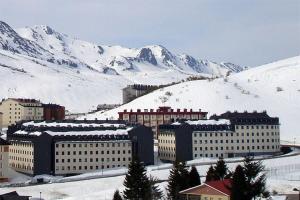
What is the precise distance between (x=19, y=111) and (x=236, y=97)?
63.1m

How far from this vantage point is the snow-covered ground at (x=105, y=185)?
251 ft

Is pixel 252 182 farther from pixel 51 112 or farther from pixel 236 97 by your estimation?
pixel 51 112

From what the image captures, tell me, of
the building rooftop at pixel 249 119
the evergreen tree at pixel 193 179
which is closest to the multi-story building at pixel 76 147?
the building rooftop at pixel 249 119

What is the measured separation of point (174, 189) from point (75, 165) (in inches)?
1584

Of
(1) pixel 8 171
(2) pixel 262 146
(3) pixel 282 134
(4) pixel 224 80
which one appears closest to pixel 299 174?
(2) pixel 262 146

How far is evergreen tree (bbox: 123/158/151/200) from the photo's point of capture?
57938 mm

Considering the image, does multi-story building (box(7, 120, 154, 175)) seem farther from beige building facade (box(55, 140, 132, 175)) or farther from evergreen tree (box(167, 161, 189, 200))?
evergreen tree (box(167, 161, 189, 200))

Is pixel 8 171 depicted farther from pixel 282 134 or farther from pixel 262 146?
pixel 282 134

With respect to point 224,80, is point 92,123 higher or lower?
lower

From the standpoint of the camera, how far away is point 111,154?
103125 mm

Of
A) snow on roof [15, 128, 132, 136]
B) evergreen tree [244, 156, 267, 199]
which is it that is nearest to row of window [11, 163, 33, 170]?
snow on roof [15, 128, 132, 136]

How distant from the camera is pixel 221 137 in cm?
11438

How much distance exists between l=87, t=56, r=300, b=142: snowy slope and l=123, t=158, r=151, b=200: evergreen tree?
3908 inches

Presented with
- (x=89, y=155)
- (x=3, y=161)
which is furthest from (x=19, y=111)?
(x=3, y=161)
